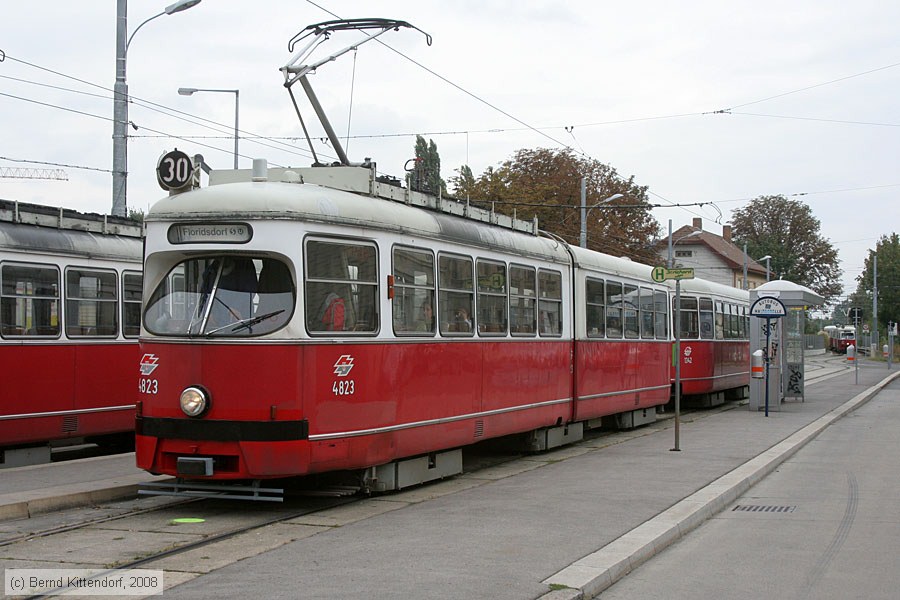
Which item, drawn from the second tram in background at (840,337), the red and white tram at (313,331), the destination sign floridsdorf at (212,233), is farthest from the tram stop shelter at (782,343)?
the second tram in background at (840,337)

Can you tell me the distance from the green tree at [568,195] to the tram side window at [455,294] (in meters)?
35.7

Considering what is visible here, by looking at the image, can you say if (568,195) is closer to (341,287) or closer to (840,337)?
(341,287)

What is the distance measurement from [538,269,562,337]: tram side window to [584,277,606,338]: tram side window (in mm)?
1287

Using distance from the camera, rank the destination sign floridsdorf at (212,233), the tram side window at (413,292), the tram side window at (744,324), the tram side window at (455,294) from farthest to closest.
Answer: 1. the tram side window at (744,324)
2. the tram side window at (455,294)
3. the tram side window at (413,292)
4. the destination sign floridsdorf at (212,233)

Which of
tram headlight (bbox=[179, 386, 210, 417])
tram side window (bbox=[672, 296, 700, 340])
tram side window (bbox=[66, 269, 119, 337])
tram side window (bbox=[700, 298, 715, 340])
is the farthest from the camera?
tram side window (bbox=[700, 298, 715, 340])

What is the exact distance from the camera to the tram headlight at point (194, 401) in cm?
960

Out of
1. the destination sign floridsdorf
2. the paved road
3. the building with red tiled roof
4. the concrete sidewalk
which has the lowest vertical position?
the paved road

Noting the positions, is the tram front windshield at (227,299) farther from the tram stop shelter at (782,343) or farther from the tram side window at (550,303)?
the tram stop shelter at (782,343)

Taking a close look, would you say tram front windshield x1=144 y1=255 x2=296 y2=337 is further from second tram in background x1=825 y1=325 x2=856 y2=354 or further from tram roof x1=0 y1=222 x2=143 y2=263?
second tram in background x1=825 y1=325 x2=856 y2=354

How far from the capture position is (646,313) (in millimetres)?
20656

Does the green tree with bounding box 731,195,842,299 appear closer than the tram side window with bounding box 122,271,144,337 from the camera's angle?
No

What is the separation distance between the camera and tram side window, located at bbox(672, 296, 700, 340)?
1009 inches

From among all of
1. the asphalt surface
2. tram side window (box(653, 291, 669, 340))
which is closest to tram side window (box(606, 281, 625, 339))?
tram side window (box(653, 291, 669, 340))

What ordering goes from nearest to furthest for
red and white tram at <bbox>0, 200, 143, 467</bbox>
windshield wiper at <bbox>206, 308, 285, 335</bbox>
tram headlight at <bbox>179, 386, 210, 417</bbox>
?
tram headlight at <bbox>179, 386, 210, 417</bbox>, windshield wiper at <bbox>206, 308, 285, 335</bbox>, red and white tram at <bbox>0, 200, 143, 467</bbox>
